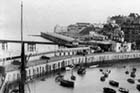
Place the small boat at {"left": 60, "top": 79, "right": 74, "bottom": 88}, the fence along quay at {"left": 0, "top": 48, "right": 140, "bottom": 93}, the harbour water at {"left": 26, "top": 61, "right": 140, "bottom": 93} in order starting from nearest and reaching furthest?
the harbour water at {"left": 26, "top": 61, "right": 140, "bottom": 93} → the fence along quay at {"left": 0, "top": 48, "right": 140, "bottom": 93} → the small boat at {"left": 60, "top": 79, "right": 74, "bottom": 88}

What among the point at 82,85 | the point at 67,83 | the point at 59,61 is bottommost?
the point at 82,85

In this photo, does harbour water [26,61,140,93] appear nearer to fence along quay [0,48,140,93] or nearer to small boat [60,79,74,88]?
small boat [60,79,74,88]

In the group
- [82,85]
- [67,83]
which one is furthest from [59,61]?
[67,83]

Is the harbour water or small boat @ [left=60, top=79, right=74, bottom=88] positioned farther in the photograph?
small boat @ [left=60, top=79, right=74, bottom=88]

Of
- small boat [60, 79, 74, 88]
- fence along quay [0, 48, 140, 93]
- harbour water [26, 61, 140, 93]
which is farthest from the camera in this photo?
small boat [60, 79, 74, 88]

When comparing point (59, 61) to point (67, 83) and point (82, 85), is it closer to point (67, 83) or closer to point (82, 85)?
point (82, 85)

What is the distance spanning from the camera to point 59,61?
50.9 feet

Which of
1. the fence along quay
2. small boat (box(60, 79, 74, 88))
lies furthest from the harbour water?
the fence along quay

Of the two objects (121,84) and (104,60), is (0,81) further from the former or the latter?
(104,60)

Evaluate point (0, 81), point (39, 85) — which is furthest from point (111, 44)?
point (0, 81)

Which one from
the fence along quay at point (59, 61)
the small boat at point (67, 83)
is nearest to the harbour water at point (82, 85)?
the small boat at point (67, 83)

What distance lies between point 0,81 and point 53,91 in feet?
22.9

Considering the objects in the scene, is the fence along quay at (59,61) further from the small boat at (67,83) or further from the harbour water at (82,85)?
the small boat at (67,83)

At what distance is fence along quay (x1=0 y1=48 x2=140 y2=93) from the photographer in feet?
35.4
